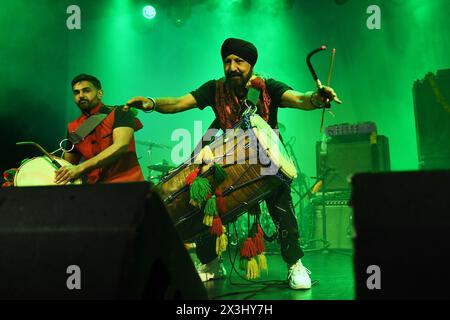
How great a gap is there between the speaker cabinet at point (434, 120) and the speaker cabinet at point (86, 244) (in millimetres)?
3975

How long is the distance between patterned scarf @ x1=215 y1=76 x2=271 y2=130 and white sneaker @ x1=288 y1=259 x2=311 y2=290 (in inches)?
41.7

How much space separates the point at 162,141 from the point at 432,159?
144 inches

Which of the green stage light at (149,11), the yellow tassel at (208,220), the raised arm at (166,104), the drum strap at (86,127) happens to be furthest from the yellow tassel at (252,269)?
the green stage light at (149,11)

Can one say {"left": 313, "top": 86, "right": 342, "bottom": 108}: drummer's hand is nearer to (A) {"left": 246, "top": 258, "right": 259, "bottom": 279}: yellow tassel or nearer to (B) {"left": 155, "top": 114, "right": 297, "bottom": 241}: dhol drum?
(B) {"left": 155, "top": 114, "right": 297, "bottom": 241}: dhol drum

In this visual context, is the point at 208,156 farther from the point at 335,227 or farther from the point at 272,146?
the point at 335,227

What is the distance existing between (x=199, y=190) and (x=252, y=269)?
65 cm

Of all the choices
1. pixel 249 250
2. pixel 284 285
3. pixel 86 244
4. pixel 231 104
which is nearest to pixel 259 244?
pixel 249 250

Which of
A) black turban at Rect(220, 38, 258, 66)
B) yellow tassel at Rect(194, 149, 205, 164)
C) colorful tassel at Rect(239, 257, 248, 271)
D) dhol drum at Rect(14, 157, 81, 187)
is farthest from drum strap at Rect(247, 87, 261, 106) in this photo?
dhol drum at Rect(14, 157, 81, 187)

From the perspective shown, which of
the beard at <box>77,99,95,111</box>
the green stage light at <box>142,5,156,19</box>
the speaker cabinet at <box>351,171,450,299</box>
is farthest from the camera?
the green stage light at <box>142,5,156,19</box>

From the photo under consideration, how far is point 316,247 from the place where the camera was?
5.31m

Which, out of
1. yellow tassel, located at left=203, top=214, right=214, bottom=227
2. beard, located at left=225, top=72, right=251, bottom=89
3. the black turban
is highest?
the black turban

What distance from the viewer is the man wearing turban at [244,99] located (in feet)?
9.05

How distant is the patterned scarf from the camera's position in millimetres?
2842

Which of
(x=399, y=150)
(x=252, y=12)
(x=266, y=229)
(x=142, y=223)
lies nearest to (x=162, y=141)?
(x=266, y=229)
